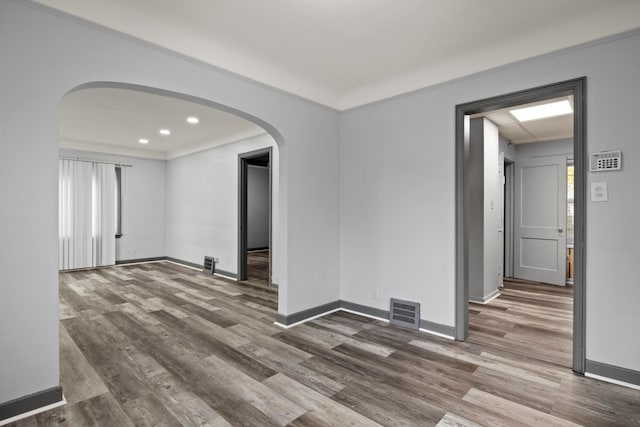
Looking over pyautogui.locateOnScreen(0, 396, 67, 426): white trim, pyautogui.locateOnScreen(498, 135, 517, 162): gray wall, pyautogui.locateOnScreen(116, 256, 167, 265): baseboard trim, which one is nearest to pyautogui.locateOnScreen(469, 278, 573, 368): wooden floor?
pyautogui.locateOnScreen(498, 135, 517, 162): gray wall

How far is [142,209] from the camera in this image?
7.75 meters

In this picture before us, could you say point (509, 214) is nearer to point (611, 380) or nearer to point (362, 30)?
point (611, 380)

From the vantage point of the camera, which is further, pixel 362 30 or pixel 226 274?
pixel 226 274

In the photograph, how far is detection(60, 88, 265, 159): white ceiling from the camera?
417cm

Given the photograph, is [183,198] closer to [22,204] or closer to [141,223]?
[141,223]

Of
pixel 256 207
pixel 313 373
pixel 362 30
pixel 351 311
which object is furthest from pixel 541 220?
pixel 256 207

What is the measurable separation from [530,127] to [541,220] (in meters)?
1.81

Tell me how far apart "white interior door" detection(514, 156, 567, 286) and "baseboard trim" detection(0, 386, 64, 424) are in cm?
675

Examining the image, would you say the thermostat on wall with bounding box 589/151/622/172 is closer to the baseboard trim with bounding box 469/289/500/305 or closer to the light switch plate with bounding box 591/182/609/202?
the light switch plate with bounding box 591/182/609/202

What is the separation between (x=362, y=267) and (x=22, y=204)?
317cm

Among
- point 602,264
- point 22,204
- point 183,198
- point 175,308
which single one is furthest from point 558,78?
Result: point 183,198

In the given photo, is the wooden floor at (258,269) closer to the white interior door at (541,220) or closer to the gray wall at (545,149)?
the white interior door at (541,220)

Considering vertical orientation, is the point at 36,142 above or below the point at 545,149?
below

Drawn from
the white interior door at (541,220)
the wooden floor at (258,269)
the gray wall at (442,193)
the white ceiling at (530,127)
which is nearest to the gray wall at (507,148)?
the white ceiling at (530,127)
